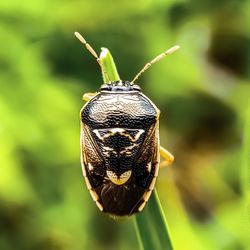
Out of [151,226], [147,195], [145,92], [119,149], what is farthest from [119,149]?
[145,92]

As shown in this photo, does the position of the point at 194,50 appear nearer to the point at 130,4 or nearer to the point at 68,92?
the point at 130,4

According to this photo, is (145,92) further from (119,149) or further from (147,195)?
(147,195)

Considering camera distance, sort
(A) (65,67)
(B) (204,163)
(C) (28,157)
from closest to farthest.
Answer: (C) (28,157), (A) (65,67), (B) (204,163)

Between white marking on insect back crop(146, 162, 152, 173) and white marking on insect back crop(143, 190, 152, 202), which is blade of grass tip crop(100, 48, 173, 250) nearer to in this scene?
white marking on insect back crop(143, 190, 152, 202)

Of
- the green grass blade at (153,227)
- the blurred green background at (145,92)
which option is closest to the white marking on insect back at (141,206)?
the green grass blade at (153,227)

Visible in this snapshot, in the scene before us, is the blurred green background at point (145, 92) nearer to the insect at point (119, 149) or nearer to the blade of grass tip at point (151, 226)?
the insect at point (119, 149)

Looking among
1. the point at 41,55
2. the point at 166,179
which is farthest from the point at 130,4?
the point at 166,179

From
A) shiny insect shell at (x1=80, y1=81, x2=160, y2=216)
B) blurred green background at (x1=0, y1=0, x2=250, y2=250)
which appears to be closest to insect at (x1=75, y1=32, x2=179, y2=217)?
shiny insect shell at (x1=80, y1=81, x2=160, y2=216)
